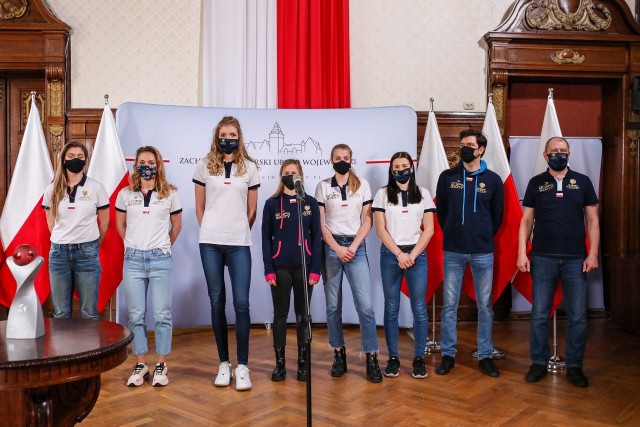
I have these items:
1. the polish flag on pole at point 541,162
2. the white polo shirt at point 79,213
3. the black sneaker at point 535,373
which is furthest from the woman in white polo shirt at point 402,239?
the white polo shirt at point 79,213

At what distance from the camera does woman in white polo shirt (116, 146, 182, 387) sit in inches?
143

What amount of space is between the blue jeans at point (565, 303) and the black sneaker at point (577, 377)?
31mm

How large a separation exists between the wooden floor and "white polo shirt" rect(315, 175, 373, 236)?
3.02ft

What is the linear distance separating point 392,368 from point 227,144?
5.55ft

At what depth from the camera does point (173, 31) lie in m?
5.64

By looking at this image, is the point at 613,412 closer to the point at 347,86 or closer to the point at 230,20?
the point at 347,86

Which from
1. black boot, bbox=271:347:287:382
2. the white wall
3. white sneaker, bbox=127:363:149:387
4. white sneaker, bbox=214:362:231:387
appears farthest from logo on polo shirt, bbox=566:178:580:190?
white sneaker, bbox=127:363:149:387

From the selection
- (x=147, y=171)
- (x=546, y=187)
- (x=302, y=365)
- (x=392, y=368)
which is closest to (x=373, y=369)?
(x=392, y=368)

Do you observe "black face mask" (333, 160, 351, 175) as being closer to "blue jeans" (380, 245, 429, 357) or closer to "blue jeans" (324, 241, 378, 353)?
"blue jeans" (324, 241, 378, 353)

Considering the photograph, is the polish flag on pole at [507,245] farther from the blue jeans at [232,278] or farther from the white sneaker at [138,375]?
the white sneaker at [138,375]

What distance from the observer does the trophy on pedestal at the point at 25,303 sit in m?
2.16

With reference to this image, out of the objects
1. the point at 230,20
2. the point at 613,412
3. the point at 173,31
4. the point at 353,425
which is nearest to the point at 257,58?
the point at 230,20

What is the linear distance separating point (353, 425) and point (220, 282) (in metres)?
1.13

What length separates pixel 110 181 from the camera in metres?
4.55
